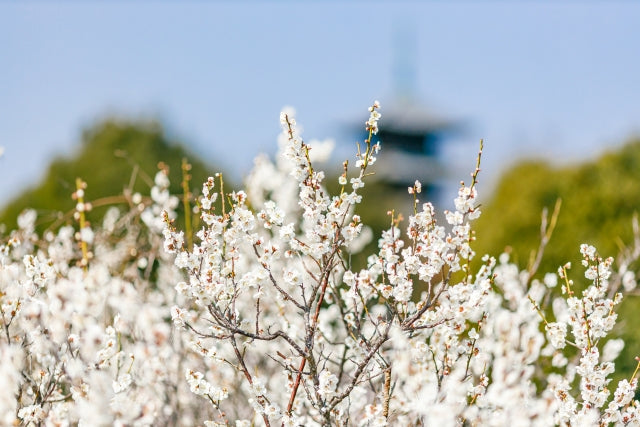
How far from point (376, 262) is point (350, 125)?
3738 cm

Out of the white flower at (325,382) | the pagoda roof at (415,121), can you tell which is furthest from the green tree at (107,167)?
the pagoda roof at (415,121)

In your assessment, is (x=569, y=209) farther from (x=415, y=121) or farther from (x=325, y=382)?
(x=415, y=121)

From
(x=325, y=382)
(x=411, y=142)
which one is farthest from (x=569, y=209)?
(x=411, y=142)

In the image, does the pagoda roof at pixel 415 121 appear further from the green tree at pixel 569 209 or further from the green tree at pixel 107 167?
the green tree at pixel 569 209

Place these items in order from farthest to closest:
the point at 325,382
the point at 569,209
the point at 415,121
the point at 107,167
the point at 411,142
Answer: the point at 411,142
the point at 415,121
the point at 107,167
the point at 569,209
the point at 325,382

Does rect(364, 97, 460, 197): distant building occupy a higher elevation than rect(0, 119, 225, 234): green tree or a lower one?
higher

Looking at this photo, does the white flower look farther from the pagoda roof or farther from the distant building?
the pagoda roof

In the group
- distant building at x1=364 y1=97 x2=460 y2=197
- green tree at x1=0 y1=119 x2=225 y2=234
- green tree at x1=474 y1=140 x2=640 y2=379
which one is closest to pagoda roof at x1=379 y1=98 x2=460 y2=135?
distant building at x1=364 y1=97 x2=460 y2=197

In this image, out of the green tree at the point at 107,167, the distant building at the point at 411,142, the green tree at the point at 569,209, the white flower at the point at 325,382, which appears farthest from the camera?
the distant building at the point at 411,142

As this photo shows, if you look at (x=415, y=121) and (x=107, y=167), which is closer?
(x=107, y=167)

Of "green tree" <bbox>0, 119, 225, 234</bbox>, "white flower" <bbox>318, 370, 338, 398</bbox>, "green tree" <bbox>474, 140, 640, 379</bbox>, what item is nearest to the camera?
"white flower" <bbox>318, 370, 338, 398</bbox>

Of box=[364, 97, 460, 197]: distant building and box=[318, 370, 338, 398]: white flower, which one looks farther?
box=[364, 97, 460, 197]: distant building

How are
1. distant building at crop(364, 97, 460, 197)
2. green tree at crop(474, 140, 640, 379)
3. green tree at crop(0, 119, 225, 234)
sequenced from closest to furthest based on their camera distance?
1. green tree at crop(474, 140, 640, 379)
2. green tree at crop(0, 119, 225, 234)
3. distant building at crop(364, 97, 460, 197)

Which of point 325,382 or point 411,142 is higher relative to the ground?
point 411,142
